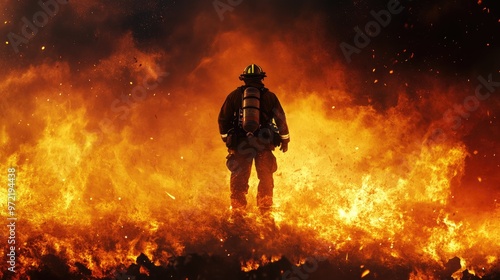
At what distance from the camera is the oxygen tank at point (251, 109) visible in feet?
26.2

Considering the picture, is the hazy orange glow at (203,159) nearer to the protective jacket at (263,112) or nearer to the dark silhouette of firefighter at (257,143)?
the dark silhouette of firefighter at (257,143)

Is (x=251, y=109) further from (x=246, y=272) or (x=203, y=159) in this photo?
(x=203, y=159)

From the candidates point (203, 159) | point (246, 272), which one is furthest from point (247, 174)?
point (203, 159)

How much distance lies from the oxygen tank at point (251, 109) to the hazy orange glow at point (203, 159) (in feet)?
5.29

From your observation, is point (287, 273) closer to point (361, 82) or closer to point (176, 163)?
point (176, 163)

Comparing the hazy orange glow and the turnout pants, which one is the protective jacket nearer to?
the turnout pants

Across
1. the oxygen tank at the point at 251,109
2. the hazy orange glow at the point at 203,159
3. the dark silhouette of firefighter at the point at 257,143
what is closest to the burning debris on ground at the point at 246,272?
the hazy orange glow at the point at 203,159

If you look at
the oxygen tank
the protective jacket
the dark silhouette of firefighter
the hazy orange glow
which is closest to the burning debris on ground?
the hazy orange glow

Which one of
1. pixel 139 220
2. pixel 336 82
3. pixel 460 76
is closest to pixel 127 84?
pixel 139 220

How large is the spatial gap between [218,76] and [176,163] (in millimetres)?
2438

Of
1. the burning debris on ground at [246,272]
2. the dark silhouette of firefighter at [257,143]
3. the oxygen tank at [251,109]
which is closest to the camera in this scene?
the burning debris on ground at [246,272]

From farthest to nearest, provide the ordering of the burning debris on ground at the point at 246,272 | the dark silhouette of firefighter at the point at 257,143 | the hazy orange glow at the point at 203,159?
the dark silhouette of firefighter at the point at 257,143, the hazy orange glow at the point at 203,159, the burning debris on ground at the point at 246,272

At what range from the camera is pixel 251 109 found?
8.00 metres

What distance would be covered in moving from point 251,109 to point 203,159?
13.2ft
